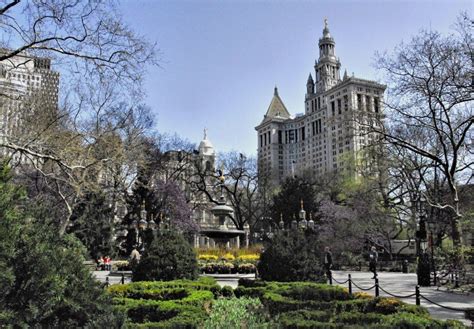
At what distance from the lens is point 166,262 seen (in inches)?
572

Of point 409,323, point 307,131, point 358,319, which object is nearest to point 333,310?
point 358,319

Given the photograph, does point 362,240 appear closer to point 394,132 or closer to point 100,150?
point 394,132

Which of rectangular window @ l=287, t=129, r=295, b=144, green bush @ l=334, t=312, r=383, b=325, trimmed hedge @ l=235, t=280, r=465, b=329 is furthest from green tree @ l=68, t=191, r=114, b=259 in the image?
rectangular window @ l=287, t=129, r=295, b=144

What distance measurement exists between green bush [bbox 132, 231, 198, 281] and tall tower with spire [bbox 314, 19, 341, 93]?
11169cm

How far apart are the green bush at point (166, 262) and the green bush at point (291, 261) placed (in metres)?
2.54

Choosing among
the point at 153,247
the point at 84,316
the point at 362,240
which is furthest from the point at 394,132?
the point at 84,316

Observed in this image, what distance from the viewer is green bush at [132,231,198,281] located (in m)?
14.5

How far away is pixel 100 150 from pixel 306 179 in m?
35.3

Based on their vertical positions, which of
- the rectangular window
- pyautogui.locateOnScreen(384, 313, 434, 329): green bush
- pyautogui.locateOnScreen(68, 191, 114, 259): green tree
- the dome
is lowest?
pyautogui.locateOnScreen(384, 313, 434, 329): green bush

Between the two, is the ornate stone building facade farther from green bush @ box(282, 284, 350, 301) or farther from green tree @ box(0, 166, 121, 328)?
green tree @ box(0, 166, 121, 328)

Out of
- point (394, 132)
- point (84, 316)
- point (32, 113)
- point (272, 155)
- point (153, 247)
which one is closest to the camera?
point (84, 316)

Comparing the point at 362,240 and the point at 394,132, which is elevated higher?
the point at 394,132

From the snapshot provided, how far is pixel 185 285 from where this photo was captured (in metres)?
12.5

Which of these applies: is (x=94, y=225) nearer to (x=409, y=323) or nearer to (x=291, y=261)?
(x=291, y=261)
